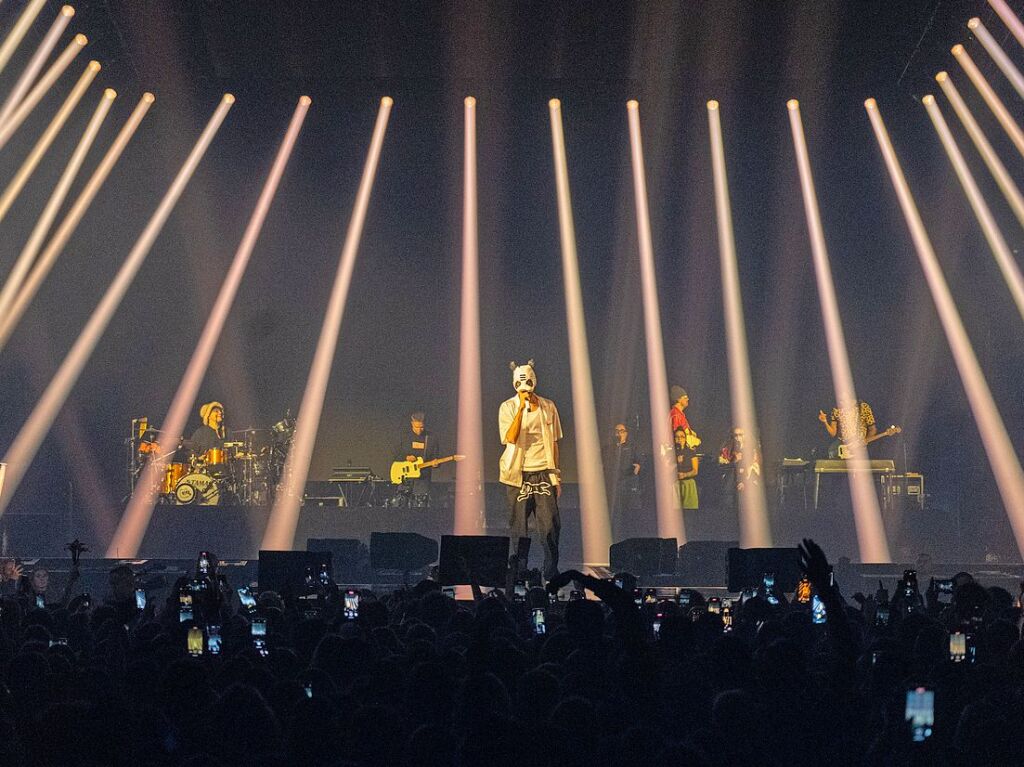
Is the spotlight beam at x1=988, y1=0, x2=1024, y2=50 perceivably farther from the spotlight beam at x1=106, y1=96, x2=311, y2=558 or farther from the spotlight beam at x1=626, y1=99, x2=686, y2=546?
the spotlight beam at x1=106, y1=96, x2=311, y2=558

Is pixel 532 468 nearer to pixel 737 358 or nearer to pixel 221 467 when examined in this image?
pixel 221 467

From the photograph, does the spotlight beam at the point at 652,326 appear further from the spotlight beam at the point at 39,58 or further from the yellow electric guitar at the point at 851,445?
the spotlight beam at the point at 39,58

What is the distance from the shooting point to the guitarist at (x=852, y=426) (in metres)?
16.4

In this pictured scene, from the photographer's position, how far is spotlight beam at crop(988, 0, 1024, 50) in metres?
13.4

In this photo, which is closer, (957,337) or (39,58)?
(39,58)

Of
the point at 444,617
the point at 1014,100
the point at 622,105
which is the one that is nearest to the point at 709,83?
the point at 622,105

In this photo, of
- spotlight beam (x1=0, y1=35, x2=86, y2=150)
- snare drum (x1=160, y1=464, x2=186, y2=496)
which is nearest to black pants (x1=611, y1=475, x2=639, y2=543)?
snare drum (x1=160, y1=464, x2=186, y2=496)

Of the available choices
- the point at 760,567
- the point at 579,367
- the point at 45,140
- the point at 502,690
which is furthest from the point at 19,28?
the point at 502,690

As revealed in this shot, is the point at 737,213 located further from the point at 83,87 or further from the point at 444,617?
the point at 444,617

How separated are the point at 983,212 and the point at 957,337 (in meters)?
1.76

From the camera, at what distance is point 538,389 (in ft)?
63.4

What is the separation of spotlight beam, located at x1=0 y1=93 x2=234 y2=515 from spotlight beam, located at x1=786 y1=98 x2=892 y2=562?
7935 millimetres

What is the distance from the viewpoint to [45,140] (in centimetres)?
1516

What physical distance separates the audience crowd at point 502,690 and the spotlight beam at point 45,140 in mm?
10179
